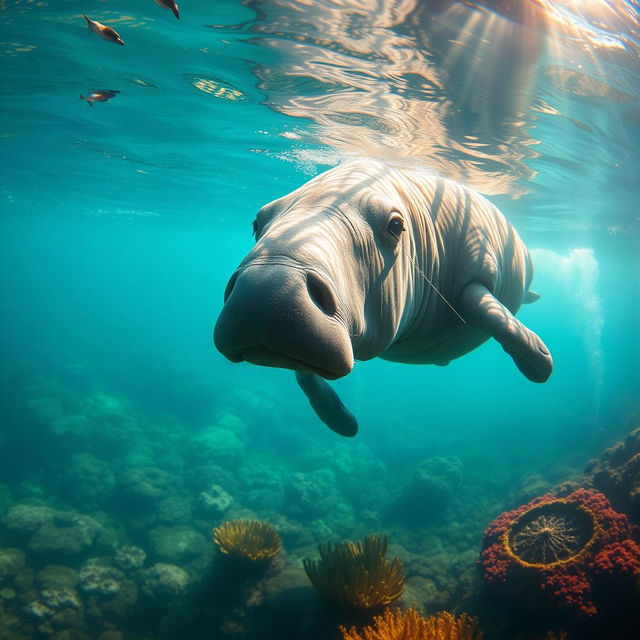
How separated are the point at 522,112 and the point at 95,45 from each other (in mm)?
9675

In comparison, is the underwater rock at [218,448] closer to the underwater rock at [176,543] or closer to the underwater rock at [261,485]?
the underwater rock at [261,485]

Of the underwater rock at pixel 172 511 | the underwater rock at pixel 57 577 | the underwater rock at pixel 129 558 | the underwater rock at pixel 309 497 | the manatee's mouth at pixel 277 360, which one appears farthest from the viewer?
the underwater rock at pixel 309 497

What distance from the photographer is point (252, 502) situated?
55.1ft

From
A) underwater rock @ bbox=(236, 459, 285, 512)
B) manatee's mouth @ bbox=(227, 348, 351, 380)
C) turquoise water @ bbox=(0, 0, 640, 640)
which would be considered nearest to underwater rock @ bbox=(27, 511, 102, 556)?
turquoise water @ bbox=(0, 0, 640, 640)

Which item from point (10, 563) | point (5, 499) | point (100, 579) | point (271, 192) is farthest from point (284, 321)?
point (271, 192)

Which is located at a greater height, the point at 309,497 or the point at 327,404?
the point at 327,404

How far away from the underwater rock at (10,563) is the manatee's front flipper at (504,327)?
1209 cm

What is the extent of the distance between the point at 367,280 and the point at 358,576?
17.4 ft

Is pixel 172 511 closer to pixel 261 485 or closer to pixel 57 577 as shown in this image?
pixel 57 577

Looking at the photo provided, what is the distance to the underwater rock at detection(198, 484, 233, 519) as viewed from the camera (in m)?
15.0

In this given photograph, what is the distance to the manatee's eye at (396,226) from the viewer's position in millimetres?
2561

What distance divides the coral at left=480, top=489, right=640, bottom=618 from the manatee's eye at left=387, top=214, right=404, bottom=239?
17.0 ft

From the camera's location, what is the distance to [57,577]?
10.2 meters

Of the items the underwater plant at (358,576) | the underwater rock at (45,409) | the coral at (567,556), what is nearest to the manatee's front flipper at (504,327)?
the coral at (567,556)
